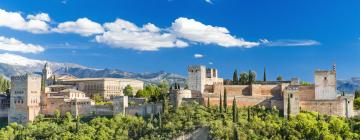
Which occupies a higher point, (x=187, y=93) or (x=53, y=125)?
(x=187, y=93)

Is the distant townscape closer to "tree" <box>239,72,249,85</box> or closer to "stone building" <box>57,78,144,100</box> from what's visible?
"tree" <box>239,72,249,85</box>

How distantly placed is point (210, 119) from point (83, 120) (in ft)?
53.5

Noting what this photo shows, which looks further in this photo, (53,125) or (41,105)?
(41,105)

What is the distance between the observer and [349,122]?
52.1 m

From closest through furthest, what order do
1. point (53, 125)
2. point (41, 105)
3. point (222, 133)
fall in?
point (222, 133)
point (53, 125)
point (41, 105)

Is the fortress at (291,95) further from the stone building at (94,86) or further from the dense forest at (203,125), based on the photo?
the stone building at (94,86)

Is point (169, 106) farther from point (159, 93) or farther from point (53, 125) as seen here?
point (53, 125)

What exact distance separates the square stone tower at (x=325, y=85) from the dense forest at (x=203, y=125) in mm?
2934

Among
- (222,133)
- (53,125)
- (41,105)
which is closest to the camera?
(222,133)

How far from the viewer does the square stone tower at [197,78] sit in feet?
204

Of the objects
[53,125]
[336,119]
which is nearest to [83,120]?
[53,125]

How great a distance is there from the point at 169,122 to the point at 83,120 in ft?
40.2

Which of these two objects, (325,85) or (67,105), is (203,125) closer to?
(325,85)

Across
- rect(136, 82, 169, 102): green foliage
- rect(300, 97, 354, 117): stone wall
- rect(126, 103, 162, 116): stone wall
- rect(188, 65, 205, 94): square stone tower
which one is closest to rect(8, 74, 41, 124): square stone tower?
rect(126, 103, 162, 116): stone wall
